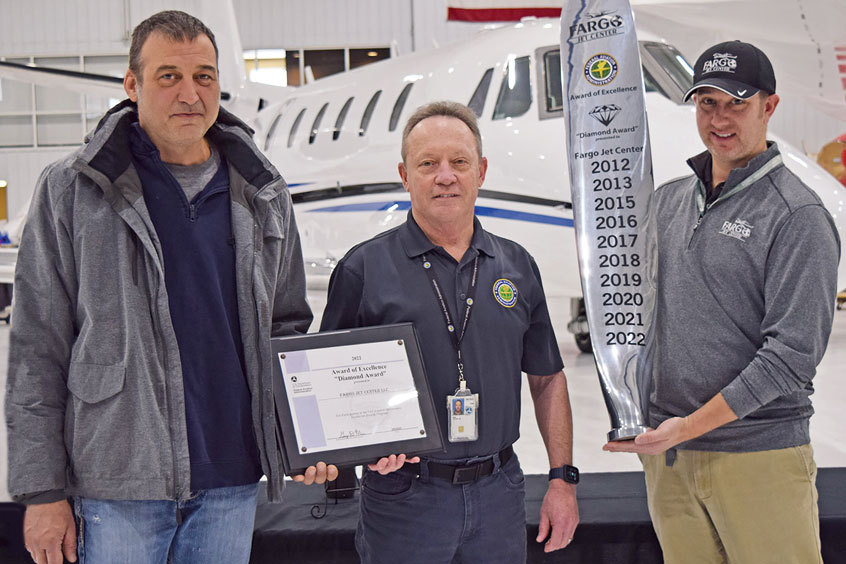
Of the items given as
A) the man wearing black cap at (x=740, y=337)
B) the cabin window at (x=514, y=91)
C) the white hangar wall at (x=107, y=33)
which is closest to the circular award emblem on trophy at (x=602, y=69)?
the man wearing black cap at (x=740, y=337)

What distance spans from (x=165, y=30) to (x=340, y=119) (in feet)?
24.6

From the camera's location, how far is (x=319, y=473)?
2045mm

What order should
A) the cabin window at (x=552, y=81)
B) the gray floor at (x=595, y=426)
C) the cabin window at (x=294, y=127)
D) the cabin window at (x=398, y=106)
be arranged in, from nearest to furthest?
the gray floor at (x=595, y=426) → the cabin window at (x=552, y=81) → the cabin window at (x=398, y=106) → the cabin window at (x=294, y=127)

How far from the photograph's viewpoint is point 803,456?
2.24m

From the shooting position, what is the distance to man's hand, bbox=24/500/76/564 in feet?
5.99

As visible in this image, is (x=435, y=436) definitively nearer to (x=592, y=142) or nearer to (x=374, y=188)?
(x=592, y=142)

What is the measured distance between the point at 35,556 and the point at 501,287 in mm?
1292

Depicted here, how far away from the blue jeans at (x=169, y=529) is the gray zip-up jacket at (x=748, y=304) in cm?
122

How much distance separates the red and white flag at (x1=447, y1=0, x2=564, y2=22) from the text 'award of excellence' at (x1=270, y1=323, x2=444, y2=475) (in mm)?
9507

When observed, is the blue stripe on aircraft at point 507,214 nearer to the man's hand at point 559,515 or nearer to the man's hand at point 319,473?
the man's hand at point 559,515

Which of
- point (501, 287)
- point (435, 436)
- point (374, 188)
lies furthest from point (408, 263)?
point (374, 188)

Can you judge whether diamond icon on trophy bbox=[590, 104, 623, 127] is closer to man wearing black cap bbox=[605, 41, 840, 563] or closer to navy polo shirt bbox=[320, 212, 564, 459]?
man wearing black cap bbox=[605, 41, 840, 563]

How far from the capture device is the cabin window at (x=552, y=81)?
6.66 m

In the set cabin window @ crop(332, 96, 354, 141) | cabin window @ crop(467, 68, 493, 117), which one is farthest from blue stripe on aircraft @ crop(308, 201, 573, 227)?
cabin window @ crop(332, 96, 354, 141)
